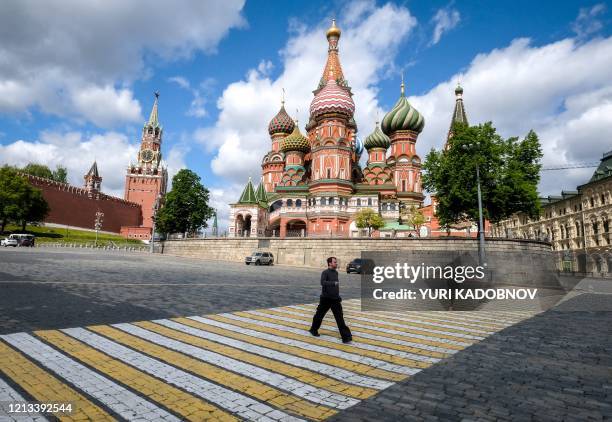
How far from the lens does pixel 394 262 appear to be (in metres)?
31.0

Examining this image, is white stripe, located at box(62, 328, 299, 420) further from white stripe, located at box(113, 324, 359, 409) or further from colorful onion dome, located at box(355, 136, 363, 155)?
colorful onion dome, located at box(355, 136, 363, 155)

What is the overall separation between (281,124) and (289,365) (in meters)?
62.4

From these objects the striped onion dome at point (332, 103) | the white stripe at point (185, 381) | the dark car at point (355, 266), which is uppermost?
the striped onion dome at point (332, 103)

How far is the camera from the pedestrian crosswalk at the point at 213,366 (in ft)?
11.7

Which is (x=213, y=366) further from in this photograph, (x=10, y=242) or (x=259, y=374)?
(x=10, y=242)

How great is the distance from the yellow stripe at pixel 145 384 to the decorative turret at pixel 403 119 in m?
57.8

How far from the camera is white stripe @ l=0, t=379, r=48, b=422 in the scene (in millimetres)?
3156

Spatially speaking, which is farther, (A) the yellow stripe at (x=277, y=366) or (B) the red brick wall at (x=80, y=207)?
(B) the red brick wall at (x=80, y=207)

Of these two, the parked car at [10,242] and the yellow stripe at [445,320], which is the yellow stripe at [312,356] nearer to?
the yellow stripe at [445,320]

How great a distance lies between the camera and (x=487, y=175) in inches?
1123

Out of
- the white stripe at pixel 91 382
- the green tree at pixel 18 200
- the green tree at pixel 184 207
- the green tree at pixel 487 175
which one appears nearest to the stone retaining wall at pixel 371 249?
the green tree at pixel 487 175

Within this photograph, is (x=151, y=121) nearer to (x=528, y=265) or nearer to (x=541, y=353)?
(x=528, y=265)

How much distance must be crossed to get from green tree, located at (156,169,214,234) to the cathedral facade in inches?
196

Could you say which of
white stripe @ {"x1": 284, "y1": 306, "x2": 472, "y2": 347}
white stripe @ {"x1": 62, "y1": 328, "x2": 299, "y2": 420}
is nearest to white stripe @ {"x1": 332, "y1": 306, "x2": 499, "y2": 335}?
white stripe @ {"x1": 284, "y1": 306, "x2": 472, "y2": 347}
